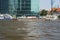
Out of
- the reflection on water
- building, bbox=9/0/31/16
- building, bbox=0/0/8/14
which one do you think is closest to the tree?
building, bbox=9/0/31/16

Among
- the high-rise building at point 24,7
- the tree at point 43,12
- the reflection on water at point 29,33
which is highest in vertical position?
the reflection on water at point 29,33

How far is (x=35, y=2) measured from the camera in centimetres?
8962

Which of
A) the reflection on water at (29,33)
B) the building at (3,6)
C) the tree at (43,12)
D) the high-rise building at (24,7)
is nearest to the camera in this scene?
the reflection on water at (29,33)

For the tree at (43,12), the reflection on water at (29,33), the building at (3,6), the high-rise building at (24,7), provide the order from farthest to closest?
1. the tree at (43,12)
2. the high-rise building at (24,7)
3. the building at (3,6)
4. the reflection on water at (29,33)

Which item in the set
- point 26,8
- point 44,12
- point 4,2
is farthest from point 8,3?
point 44,12

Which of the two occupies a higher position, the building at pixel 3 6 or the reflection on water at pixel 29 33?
the reflection on water at pixel 29 33

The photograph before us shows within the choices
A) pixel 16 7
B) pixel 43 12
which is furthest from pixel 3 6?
pixel 43 12

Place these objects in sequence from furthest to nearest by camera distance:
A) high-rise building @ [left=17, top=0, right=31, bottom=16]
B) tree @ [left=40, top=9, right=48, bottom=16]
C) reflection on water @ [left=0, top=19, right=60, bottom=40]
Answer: tree @ [left=40, top=9, right=48, bottom=16]
high-rise building @ [left=17, top=0, right=31, bottom=16]
reflection on water @ [left=0, top=19, right=60, bottom=40]

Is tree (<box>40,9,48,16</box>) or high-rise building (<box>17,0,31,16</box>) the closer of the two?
high-rise building (<box>17,0,31,16</box>)

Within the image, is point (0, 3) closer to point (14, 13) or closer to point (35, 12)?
point (14, 13)

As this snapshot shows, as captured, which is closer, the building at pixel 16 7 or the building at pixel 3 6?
the building at pixel 3 6

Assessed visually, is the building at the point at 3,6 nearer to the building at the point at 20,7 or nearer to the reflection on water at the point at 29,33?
the building at the point at 20,7

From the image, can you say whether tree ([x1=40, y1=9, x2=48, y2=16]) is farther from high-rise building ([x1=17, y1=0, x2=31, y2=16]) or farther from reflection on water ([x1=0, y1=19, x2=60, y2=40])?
reflection on water ([x1=0, y1=19, x2=60, y2=40])

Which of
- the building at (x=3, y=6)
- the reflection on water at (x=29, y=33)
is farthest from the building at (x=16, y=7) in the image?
the reflection on water at (x=29, y=33)
